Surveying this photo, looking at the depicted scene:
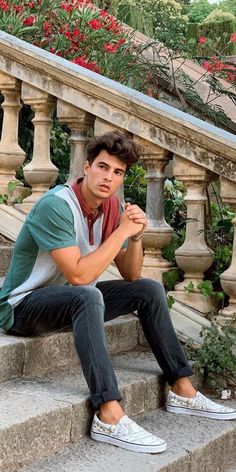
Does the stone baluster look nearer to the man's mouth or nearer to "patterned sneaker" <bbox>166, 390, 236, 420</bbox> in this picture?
"patterned sneaker" <bbox>166, 390, 236, 420</bbox>

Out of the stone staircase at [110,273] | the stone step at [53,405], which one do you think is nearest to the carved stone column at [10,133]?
the stone staircase at [110,273]

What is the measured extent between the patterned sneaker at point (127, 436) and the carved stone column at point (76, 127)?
156cm

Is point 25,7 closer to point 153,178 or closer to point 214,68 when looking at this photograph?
point 214,68

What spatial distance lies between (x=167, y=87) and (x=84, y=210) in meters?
3.14

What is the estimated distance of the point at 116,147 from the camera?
3660 millimetres

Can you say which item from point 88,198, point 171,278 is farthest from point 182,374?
point 88,198

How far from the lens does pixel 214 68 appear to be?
6.15 meters

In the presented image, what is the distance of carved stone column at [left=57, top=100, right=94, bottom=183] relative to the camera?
448cm

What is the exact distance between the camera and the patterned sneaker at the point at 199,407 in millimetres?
3824

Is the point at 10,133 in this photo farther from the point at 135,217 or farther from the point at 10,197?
the point at 135,217

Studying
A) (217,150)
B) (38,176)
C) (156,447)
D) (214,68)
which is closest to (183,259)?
(217,150)

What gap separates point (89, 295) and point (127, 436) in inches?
21.9

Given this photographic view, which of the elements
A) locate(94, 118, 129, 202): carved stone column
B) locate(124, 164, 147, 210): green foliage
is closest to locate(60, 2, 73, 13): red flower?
locate(124, 164, 147, 210): green foliage

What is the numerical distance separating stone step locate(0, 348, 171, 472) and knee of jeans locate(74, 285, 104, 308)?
0.37m
